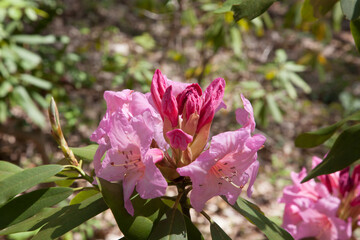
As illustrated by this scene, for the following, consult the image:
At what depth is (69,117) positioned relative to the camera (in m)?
2.52

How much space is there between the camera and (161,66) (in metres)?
3.59

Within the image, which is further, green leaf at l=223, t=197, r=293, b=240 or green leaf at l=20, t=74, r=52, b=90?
green leaf at l=20, t=74, r=52, b=90

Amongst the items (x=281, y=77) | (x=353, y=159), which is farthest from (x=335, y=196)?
(x=281, y=77)

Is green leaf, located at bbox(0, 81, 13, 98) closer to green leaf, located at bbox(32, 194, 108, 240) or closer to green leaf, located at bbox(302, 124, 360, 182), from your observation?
green leaf, located at bbox(32, 194, 108, 240)

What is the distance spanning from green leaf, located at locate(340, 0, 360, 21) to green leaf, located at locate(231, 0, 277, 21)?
13 centimetres

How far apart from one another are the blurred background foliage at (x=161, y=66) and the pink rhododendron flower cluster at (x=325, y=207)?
Answer: 1.55 feet

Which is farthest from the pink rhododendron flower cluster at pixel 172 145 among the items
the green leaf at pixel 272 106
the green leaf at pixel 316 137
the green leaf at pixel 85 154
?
the green leaf at pixel 272 106

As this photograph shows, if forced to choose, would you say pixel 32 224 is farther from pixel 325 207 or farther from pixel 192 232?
pixel 325 207

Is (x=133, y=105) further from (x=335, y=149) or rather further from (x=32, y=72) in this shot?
(x=32, y=72)

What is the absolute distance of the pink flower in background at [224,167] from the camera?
26.5 inches

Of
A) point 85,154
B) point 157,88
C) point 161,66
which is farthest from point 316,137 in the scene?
point 161,66

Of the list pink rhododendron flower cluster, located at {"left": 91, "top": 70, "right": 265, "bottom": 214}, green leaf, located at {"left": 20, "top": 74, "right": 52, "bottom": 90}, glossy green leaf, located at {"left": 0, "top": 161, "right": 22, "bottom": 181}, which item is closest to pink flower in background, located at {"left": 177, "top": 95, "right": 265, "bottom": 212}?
pink rhododendron flower cluster, located at {"left": 91, "top": 70, "right": 265, "bottom": 214}

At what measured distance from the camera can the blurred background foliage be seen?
88.9 inches

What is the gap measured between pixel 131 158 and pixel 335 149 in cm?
40
